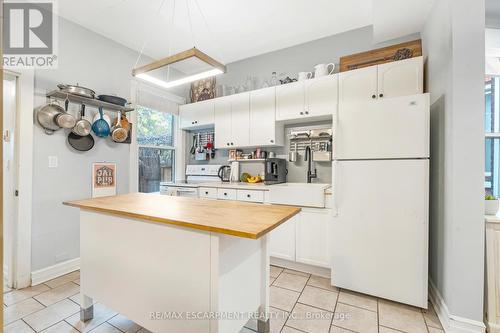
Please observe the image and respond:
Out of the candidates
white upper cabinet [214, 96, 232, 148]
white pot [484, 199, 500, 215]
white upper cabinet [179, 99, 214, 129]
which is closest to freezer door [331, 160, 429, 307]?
white pot [484, 199, 500, 215]

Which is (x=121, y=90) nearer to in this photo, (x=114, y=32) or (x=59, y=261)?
(x=114, y=32)

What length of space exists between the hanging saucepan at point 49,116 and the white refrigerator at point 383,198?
113 inches

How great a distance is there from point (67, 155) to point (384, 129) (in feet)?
10.8

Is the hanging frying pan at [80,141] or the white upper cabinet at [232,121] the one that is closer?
the hanging frying pan at [80,141]

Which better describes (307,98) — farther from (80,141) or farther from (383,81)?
(80,141)

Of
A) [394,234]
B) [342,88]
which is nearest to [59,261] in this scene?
[394,234]

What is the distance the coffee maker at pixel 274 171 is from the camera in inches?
120

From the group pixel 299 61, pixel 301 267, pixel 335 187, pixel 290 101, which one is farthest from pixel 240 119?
pixel 301 267

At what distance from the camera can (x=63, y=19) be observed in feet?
8.63

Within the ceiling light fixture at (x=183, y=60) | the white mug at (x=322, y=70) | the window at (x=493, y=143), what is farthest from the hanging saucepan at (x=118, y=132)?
the window at (x=493, y=143)

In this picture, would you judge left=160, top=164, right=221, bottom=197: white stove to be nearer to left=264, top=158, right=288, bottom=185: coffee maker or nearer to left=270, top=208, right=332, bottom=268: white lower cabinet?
left=264, top=158, right=288, bottom=185: coffee maker

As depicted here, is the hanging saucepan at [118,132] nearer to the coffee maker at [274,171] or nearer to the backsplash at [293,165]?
the backsplash at [293,165]

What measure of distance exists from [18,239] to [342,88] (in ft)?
12.1

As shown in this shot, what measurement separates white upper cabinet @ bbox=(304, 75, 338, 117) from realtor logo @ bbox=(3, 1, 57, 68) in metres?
2.87
